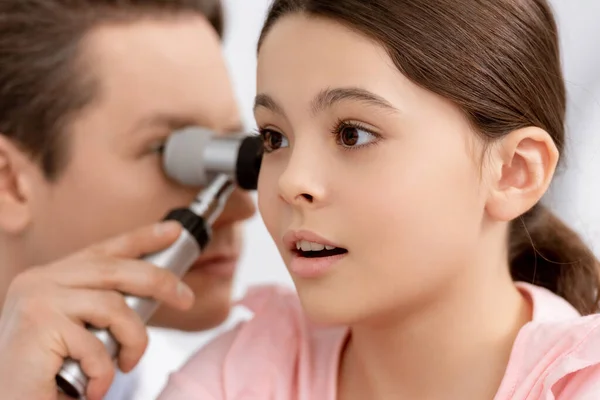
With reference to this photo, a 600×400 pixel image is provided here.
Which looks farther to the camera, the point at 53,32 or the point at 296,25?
the point at 53,32

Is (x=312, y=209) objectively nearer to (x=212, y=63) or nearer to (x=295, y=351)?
(x=295, y=351)

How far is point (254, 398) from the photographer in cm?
73

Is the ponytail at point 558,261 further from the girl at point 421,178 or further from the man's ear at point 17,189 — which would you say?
the man's ear at point 17,189

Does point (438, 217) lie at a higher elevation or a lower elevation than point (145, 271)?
higher

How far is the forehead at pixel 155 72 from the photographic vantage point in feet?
3.03

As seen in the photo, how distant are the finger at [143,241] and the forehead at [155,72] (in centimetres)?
18

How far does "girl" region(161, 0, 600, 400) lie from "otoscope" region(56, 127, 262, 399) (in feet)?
0.56

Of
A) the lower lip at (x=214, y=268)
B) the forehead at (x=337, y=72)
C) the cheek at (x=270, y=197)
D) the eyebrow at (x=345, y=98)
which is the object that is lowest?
the lower lip at (x=214, y=268)

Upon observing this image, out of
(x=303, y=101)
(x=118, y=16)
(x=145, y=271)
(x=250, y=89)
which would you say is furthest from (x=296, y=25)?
(x=250, y=89)

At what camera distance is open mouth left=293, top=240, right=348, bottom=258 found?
24.0 inches

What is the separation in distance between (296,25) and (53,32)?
0.43 meters

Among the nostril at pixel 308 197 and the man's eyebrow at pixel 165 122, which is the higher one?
the nostril at pixel 308 197

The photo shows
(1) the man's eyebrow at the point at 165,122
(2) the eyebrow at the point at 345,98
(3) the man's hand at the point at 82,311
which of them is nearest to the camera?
(2) the eyebrow at the point at 345,98

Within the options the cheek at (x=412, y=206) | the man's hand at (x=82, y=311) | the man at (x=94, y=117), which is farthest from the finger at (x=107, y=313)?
the cheek at (x=412, y=206)
